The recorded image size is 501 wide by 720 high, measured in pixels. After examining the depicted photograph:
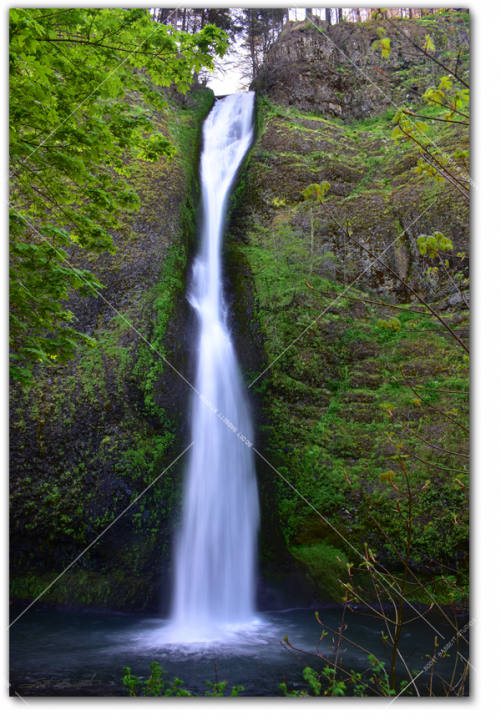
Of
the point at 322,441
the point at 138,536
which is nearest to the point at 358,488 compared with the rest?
the point at 322,441

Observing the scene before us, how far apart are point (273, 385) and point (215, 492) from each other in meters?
2.61

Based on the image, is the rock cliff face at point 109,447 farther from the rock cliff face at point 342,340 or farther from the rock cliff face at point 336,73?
the rock cliff face at point 336,73

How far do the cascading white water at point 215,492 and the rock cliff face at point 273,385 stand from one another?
28 cm

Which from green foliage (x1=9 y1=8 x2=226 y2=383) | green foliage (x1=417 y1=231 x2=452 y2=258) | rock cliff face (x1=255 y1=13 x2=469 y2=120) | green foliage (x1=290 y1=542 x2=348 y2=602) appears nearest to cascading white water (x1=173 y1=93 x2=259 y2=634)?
green foliage (x1=290 y1=542 x2=348 y2=602)

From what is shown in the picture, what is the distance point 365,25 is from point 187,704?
18.6 meters

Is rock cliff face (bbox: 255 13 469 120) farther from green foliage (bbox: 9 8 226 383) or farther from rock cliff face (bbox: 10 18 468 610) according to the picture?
green foliage (bbox: 9 8 226 383)

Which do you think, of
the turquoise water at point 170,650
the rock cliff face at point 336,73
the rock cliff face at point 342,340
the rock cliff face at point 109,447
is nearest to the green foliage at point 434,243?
the rock cliff face at point 342,340

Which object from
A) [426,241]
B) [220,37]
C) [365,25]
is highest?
[365,25]

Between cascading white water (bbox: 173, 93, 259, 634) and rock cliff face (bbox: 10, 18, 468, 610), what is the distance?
28cm

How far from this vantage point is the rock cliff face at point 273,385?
6.39 m

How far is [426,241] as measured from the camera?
181 centimetres

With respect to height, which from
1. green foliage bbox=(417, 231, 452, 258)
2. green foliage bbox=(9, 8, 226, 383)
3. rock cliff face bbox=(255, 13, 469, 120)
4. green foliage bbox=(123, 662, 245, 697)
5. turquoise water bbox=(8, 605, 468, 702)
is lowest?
turquoise water bbox=(8, 605, 468, 702)

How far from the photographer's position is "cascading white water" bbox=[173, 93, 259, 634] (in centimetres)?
641

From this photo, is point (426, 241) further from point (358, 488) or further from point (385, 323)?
point (358, 488)
